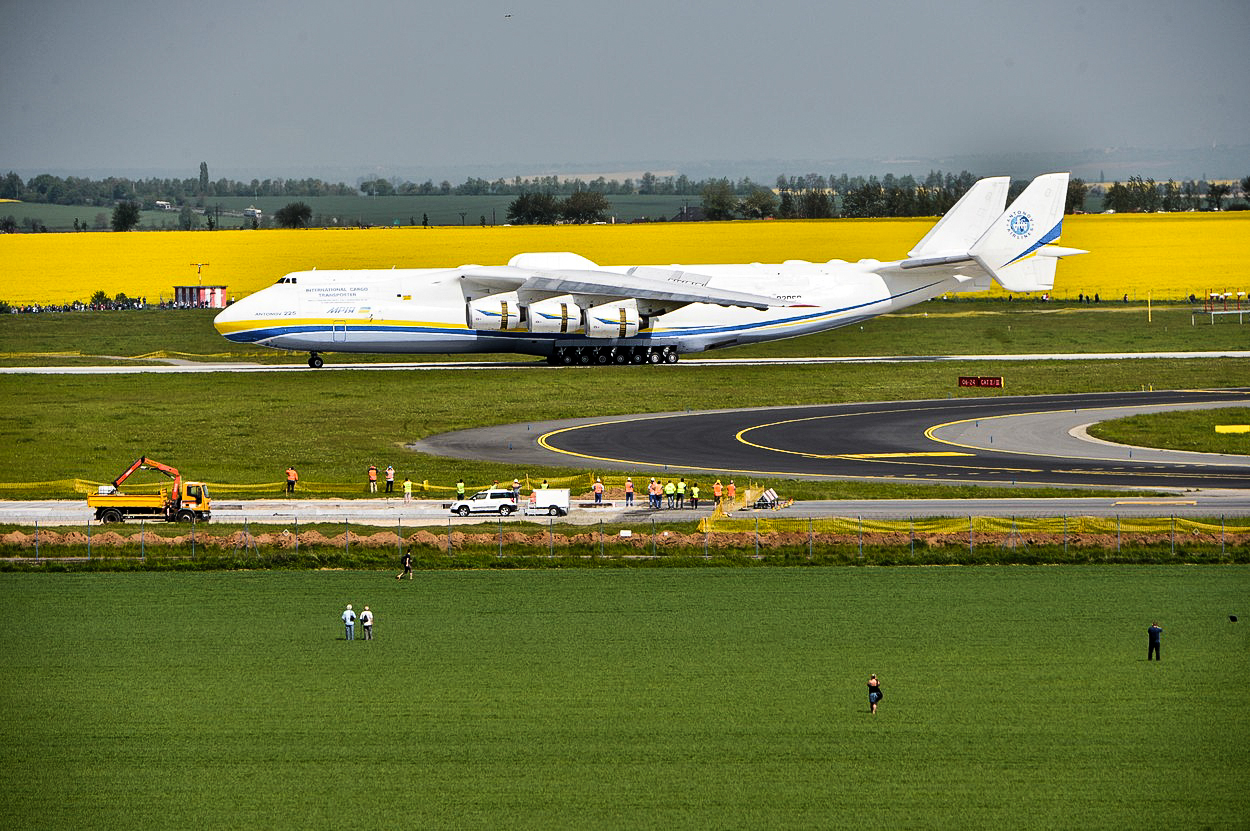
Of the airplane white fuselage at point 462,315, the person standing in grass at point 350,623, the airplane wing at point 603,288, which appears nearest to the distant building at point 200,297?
the airplane white fuselage at point 462,315

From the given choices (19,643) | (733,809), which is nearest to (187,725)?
(19,643)

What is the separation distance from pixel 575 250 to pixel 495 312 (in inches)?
2329

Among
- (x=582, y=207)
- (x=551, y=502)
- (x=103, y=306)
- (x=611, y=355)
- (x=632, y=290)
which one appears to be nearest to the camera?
(x=551, y=502)

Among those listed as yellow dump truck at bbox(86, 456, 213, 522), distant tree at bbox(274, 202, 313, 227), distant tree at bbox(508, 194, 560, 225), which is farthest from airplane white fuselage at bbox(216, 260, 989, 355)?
distant tree at bbox(274, 202, 313, 227)

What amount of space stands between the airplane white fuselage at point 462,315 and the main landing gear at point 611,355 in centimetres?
79

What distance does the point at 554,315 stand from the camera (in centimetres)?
8731

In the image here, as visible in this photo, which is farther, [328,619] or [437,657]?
[328,619]

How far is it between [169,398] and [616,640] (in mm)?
48766

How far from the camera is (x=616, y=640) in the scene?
35531 millimetres

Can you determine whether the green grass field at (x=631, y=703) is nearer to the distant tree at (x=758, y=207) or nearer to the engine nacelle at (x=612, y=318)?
the engine nacelle at (x=612, y=318)

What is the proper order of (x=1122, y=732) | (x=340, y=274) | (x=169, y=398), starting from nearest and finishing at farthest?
(x=1122, y=732) → (x=169, y=398) → (x=340, y=274)

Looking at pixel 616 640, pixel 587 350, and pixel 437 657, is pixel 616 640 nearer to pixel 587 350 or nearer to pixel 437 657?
pixel 437 657

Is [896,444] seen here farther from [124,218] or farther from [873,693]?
[124,218]

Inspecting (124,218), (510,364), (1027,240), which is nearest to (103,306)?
(124,218)
